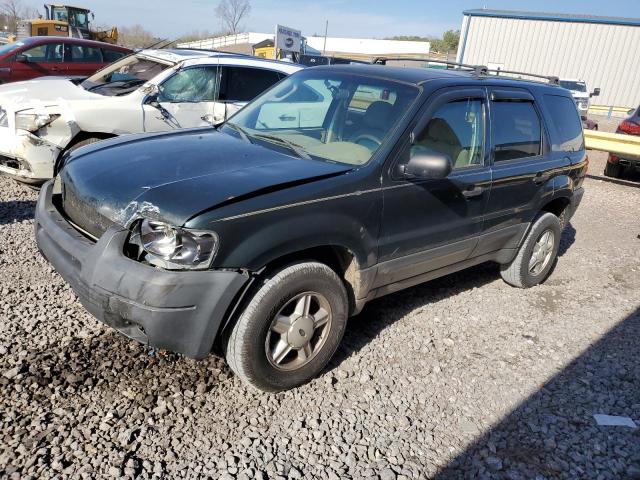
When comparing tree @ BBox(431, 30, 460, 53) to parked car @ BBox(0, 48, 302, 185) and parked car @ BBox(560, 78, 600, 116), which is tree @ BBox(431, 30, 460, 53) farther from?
parked car @ BBox(0, 48, 302, 185)

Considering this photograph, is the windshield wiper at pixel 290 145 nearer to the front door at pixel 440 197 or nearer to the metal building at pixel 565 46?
the front door at pixel 440 197

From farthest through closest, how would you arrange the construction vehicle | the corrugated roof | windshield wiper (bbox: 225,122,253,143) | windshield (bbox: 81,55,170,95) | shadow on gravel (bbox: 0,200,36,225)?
the corrugated roof, the construction vehicle, windshield (bbox: 81,55,170,95), shadow on gravel (bbox: 0,200,36,225), windshield wiper (bbox: 225,122,253,143)

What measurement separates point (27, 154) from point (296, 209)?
13.4 ft

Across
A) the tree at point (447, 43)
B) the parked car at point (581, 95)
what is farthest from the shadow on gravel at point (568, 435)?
the tree at point (447, 43)

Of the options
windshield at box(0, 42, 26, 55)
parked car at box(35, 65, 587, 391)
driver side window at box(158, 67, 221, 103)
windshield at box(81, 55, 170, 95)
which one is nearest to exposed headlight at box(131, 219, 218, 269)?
parked car at box(35, 65, 587, 391)

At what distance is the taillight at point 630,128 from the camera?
10.3 meters

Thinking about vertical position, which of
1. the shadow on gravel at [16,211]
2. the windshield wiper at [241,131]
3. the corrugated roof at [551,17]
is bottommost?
the shadow on gravel at [16,211]

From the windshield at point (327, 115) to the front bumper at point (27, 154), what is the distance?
2.64 meters

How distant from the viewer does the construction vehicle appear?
75.8 feet

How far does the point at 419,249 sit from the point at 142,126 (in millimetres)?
4092

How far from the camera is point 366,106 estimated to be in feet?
11.9

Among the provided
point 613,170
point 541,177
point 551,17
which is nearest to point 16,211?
point 541,177

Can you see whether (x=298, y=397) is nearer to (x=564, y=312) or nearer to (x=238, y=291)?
(x=238, y=291)

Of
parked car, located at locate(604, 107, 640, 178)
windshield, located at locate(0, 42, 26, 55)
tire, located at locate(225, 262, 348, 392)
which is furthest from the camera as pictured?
windshield, located at locate(0, 42, 26, 55)
